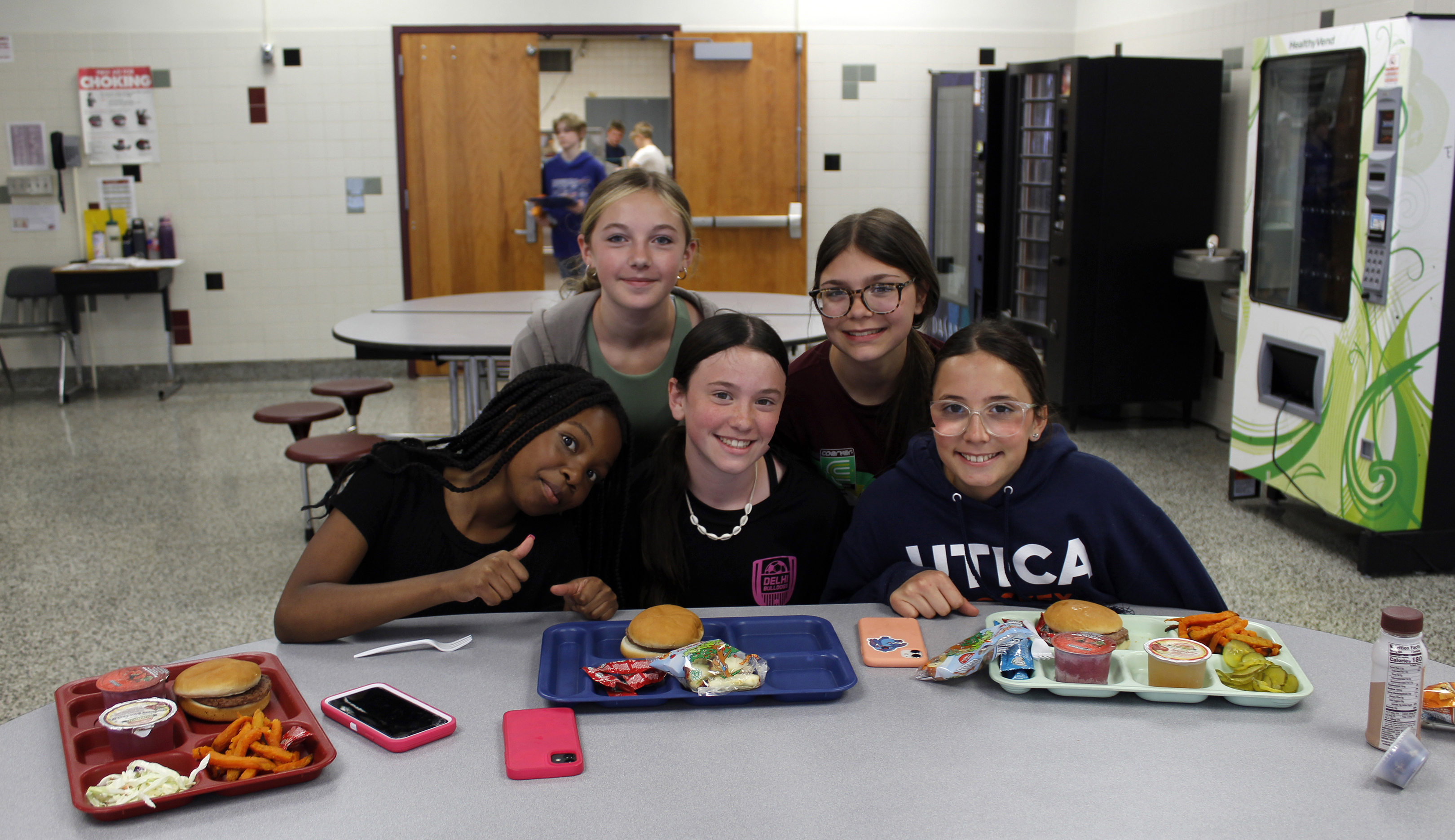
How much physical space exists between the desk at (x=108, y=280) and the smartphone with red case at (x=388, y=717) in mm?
6164

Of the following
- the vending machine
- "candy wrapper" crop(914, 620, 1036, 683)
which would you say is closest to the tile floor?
the vending machine

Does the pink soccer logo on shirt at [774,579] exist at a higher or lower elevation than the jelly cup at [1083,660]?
lower

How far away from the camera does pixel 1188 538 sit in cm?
421

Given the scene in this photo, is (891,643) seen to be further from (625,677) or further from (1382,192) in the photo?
(1382,192)

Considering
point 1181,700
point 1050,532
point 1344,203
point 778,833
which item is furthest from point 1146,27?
point 778,833

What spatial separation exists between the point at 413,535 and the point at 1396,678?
4.55 ft

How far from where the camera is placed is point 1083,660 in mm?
1450

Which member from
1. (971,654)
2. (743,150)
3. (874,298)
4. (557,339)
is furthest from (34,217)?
(971,654)

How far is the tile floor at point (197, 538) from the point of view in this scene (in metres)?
3.44

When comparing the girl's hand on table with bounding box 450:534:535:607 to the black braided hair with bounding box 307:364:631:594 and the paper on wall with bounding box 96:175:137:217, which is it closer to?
the black braided hair with bounding box 307:364:631:594

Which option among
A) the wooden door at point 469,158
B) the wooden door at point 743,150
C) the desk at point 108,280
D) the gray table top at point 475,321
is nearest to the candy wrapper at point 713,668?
the gray table top at point 475,321

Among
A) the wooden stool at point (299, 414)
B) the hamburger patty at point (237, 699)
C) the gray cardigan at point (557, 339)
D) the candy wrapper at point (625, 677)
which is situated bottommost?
the wooden stool at point (299, 414)

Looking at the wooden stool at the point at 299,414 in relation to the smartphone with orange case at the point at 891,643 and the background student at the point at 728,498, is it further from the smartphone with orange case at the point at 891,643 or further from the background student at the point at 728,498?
the smartphone with orange case at the point at 891,643

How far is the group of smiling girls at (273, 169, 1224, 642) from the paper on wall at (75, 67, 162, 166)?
6.15 metres
